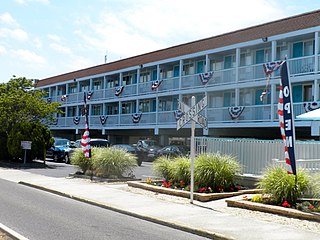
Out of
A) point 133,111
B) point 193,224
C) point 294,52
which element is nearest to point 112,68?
point 133,111

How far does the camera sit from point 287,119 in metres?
10.9

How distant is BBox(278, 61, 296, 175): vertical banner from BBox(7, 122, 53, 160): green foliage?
18588 mm

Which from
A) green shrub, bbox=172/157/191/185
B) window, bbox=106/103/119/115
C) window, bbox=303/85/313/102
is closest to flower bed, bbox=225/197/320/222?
green shrub, bbox=172/157/191/185

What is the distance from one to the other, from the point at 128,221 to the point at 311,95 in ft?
65.9

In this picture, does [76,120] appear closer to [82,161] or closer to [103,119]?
[103,119]

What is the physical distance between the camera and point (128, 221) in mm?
9945

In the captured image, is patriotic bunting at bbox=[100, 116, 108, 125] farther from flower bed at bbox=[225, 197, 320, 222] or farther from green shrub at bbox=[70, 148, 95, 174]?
flower bed at bbox=[225, 197, 320, 222]

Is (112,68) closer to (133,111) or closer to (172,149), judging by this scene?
(133,111)

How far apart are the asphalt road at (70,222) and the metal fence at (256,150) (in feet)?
17.3

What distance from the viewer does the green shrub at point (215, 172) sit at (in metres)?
13.5

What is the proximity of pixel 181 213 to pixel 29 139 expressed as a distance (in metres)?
17.7

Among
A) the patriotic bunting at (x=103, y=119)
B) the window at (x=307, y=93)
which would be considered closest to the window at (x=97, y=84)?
the patriotic bunting at (x=103, y=119)

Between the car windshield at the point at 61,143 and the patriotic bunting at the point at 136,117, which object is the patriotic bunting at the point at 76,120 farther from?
the car windshield at the point at 61,143

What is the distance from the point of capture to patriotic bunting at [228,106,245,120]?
2942 centimetres
